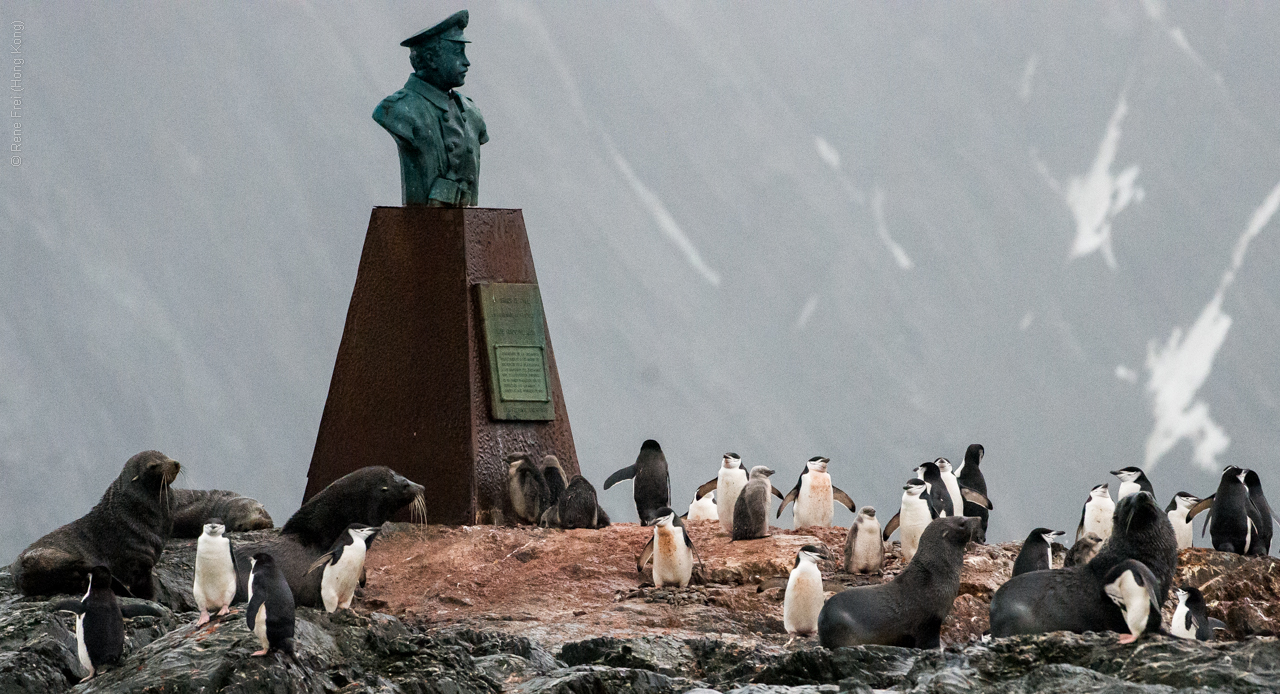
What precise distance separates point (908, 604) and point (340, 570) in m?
2.95

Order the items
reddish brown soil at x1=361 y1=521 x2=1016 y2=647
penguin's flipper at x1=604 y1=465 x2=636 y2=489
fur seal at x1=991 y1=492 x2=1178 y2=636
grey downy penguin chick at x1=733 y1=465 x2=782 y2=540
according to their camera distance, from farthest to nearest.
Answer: penguin's flipper at x1=604 y1=465 x2=636 y2=489 → grey downy penguin chick at x1=733 y1=465 x2=782 y2=540 → reddish brown soil at x1=361 y1=521 x2=1016 y2=647 → fur seal at x1=991 y1=492 x2=1178 y2=636

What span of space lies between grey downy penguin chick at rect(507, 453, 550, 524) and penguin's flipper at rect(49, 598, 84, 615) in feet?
12.9

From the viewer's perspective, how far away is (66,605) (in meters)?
8.38

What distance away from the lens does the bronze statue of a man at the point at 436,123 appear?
41.6 ft

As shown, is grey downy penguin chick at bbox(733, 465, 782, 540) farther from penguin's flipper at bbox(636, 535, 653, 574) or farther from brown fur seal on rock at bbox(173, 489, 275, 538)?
brown fur seal on rock at bbox(173, 489, 275, 538)

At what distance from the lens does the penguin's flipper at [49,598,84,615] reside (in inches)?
323

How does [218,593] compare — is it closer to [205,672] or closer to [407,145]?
[205,672]

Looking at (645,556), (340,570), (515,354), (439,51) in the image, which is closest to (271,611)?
(340,570)

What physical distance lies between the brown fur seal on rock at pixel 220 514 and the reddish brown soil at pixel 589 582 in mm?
1430

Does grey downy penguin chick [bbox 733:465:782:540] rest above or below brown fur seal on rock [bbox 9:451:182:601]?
above

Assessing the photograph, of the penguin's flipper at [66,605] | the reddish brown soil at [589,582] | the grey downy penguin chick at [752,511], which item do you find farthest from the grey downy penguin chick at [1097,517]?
the penguin's flipper at [66,605]

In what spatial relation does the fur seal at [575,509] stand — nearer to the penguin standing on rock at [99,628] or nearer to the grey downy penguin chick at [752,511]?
the grey downy penguin chick at [752,511]

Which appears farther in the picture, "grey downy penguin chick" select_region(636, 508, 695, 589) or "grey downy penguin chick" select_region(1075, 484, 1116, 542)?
"grey downy penguin chick" select_region(1075, 484, 1116, 542)

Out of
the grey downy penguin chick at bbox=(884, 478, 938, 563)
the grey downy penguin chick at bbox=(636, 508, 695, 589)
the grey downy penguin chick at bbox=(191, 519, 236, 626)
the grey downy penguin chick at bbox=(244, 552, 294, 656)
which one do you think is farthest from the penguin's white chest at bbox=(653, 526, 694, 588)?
the grey downy penguin chick at bbox=(244, 552, 294, 656)
